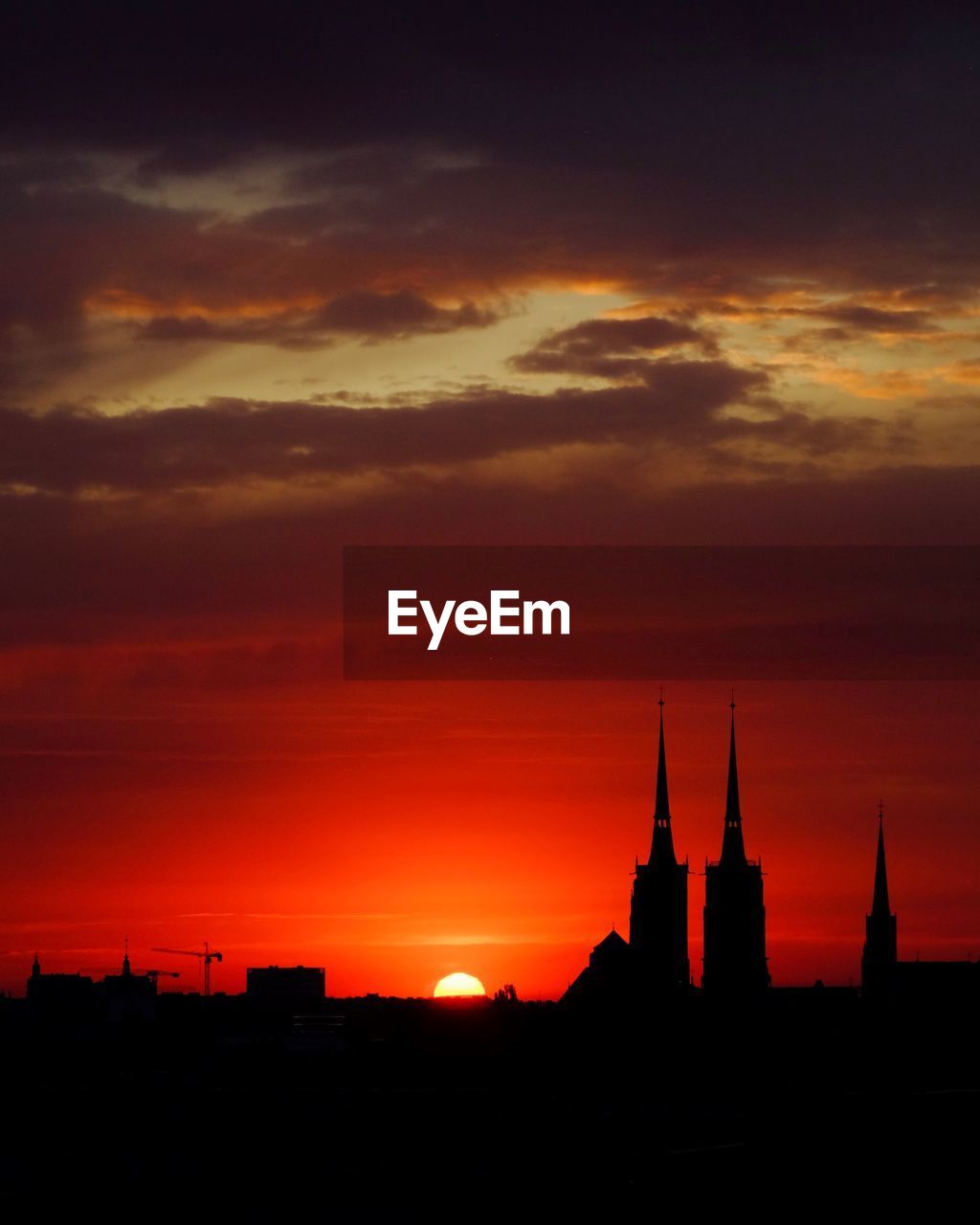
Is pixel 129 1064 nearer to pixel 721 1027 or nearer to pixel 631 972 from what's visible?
pixel 721 1027

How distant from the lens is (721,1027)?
264ft

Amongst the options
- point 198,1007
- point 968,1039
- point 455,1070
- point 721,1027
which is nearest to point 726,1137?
point 455,1070

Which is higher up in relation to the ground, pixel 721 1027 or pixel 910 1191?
pixel 721 1027

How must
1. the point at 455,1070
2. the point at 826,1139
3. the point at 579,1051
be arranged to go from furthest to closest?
the point at 579,1051 < the point at 455,1070 < the point at 826,1139

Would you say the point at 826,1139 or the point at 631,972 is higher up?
the point at 631,972

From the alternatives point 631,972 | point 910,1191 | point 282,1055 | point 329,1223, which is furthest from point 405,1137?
point 631,972

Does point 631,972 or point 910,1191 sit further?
point 631,972

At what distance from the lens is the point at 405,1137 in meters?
27.9

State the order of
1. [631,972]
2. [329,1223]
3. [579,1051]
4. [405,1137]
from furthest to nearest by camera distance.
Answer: [631,972], [579,1051], [405,1137], [329,1223]

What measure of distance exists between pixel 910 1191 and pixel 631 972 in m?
157

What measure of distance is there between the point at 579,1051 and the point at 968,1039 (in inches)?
645

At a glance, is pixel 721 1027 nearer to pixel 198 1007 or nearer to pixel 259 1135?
pixel 259 1135

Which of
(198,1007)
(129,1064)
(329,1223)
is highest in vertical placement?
(198,1007)

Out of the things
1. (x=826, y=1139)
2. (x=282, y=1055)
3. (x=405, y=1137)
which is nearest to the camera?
(x=826, y=1139)
